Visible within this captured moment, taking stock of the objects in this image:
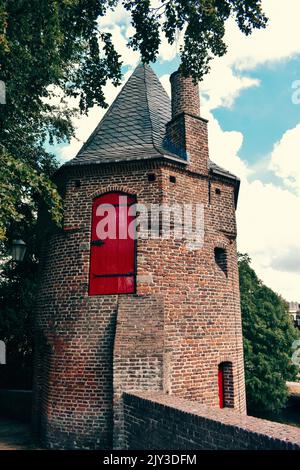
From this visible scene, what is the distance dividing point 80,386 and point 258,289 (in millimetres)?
16158

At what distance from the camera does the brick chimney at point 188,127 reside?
873 centimetres

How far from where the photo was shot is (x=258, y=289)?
2117 cm

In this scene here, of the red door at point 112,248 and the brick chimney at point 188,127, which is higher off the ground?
the brick chimney at point 188,127

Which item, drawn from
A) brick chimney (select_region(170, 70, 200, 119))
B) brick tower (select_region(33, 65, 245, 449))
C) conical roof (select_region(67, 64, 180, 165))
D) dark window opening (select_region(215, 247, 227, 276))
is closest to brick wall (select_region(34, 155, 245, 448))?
brick tower (select_region(33, 65, 245, 449))

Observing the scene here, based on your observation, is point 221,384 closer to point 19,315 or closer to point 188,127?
point 188,127

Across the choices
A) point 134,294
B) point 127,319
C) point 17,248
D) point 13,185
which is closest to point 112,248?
point 134,294

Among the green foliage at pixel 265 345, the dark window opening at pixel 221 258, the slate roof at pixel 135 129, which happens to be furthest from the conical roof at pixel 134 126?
the green foliage at pixel 265 345

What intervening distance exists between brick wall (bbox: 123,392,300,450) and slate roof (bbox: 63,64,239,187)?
524cm

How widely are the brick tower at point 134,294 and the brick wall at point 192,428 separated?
0.67m

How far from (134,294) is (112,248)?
4.12ft

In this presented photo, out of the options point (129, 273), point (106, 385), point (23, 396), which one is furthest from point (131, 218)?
point (23, 396)

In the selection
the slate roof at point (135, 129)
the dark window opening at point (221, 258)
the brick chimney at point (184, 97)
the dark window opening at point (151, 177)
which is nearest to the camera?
the dark window opening at point (151, 177)

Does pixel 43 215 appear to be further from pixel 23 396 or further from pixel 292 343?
pixel 292 343

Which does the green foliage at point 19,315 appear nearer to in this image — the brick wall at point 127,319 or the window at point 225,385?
the brick wall at point 127,319
